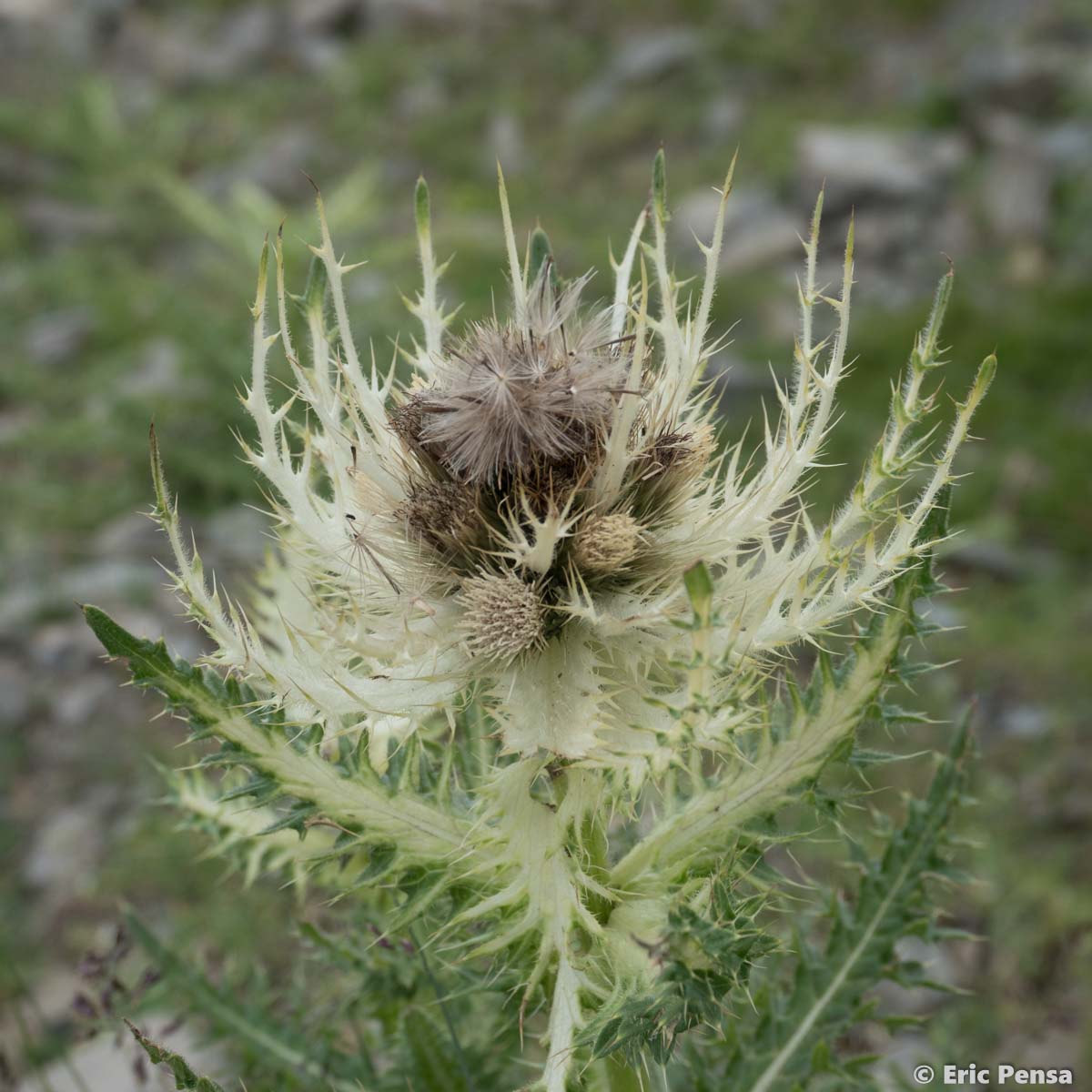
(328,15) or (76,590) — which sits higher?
(328,15)

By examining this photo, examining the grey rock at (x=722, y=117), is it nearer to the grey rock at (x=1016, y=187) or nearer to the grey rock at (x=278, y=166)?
the grey rock at (x=1016, y=187)

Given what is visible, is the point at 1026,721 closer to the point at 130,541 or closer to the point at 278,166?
the point at 130,541

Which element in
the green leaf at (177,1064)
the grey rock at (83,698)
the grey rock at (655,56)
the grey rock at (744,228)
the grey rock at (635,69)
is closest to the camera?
the green leaf at (177,1064)

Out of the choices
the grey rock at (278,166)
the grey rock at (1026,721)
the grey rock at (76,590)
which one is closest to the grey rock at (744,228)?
the grey rock at (278,166)

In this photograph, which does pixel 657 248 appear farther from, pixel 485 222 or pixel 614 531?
pixel 485 222

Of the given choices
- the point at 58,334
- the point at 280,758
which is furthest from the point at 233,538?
the point at 280,758

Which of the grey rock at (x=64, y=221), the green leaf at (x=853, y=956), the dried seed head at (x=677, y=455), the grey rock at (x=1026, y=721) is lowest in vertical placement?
the grey rock at (x=1026, y=721)

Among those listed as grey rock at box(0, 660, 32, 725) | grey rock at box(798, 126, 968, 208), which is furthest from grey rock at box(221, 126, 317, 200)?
grey rock at box(0, 660, 32, 725)
